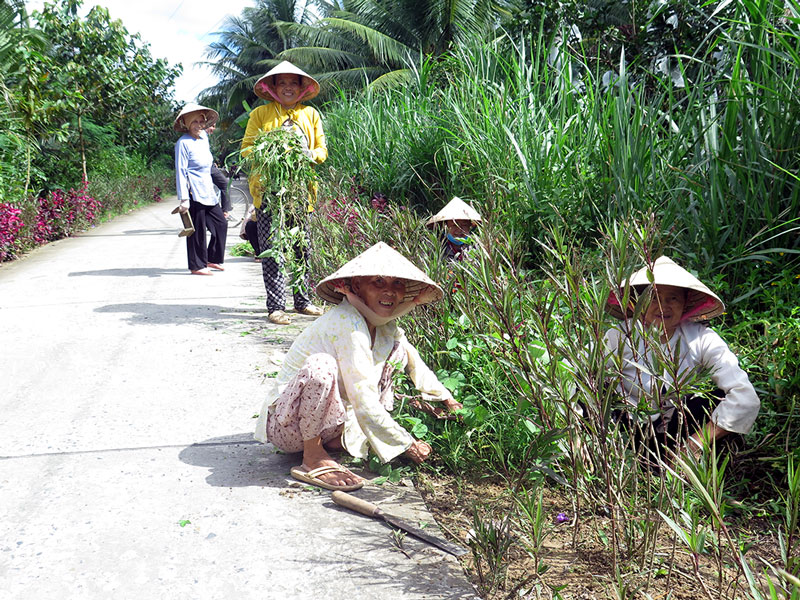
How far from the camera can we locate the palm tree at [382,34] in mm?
21938

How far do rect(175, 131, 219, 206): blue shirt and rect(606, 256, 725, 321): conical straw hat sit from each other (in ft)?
19.0

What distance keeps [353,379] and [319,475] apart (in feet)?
1.40

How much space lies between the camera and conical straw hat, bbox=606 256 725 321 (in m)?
2.88

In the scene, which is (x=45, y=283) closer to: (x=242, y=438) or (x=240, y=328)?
(x=240, y=328)

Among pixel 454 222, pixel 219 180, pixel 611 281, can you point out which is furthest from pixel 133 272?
pixel 611 281

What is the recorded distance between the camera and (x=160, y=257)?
10516mm

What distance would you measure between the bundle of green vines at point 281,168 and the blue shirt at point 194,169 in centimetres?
253

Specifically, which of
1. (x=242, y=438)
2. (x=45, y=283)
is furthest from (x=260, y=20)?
(x=242, y=438)

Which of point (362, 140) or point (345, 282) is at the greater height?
point (362, 140)

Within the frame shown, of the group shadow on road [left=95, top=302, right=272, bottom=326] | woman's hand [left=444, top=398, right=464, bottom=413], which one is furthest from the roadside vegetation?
woman's hand [left=444, top=398, right=464, bottom=413]

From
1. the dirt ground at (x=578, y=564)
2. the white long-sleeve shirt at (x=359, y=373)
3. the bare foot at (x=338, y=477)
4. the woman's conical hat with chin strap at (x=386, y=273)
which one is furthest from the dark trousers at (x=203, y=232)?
the dirt ground at (x=578, y=564)

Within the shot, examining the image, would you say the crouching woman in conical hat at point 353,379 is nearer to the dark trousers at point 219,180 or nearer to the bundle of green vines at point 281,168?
the bundle of green vines at point 281,168

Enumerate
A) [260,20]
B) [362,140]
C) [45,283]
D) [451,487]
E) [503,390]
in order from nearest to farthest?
[451,487], [503,390], [45,283], [362,140], [260,20]

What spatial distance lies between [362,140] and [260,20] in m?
29.0
